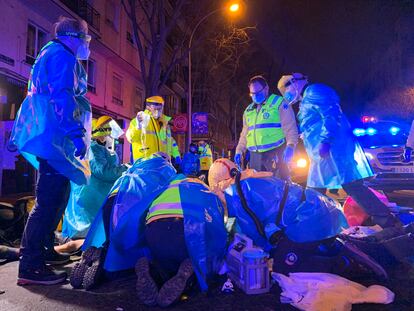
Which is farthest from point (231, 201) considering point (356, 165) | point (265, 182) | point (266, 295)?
point (356, 165)

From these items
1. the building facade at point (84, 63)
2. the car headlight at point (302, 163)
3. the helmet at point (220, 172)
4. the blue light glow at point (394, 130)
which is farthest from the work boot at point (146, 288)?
the car headlight at point (302, 163)

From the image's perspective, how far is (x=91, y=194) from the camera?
4625 mm

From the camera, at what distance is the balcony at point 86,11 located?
13993 millimetres

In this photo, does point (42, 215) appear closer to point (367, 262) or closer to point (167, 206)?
point (167, 206)

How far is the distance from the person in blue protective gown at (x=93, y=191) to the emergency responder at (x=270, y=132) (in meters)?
1.89

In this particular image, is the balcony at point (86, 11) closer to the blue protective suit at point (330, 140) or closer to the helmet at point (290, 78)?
the helmet at point (290, 78)

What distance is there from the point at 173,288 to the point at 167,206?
64 centimetres

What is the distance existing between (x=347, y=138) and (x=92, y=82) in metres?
14.3

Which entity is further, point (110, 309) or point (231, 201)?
point (231, 201)

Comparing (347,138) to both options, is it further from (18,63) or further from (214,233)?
(18,63)

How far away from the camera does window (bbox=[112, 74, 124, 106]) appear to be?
1852 centimetres

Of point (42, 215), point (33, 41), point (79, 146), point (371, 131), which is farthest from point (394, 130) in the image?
point (33, 41)

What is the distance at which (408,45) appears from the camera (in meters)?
39.8

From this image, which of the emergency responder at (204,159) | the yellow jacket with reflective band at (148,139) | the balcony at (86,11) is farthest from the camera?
the balcony at (86,11)
